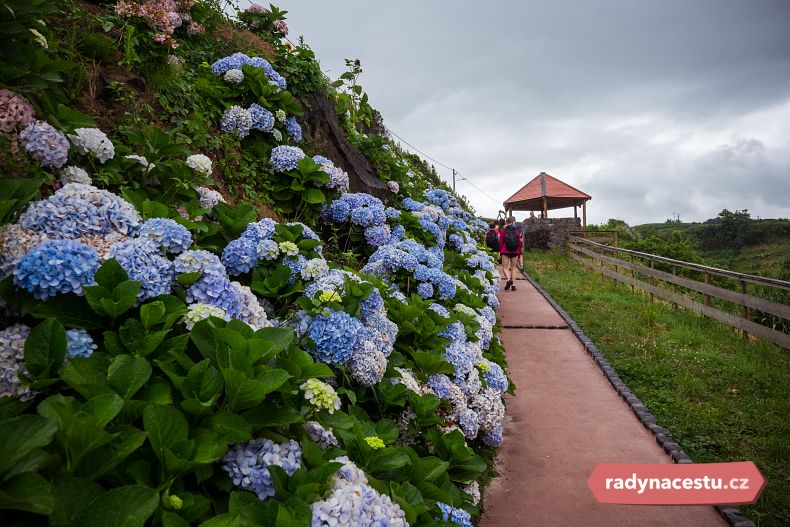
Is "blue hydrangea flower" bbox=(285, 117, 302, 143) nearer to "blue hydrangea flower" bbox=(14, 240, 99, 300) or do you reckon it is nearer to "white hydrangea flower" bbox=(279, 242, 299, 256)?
"white hydrangea flower" bbox=(279, 242, 299, 256)

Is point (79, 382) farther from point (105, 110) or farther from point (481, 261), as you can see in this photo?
point (481, 261)

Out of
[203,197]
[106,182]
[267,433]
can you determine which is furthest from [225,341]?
[203,197]

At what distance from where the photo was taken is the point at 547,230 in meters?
23.0

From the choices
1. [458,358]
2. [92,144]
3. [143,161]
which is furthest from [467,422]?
[92,144]

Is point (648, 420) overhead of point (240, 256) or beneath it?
beneath

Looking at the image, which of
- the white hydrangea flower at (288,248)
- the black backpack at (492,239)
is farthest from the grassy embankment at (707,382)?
the black backpack at (492,239)

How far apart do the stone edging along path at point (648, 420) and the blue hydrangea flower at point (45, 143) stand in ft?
13.4

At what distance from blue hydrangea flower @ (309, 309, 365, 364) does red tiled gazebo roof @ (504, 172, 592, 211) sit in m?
24.3

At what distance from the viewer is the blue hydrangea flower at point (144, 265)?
5.34 feet

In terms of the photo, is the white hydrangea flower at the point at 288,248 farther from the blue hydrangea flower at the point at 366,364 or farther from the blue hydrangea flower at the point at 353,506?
the blue hydrangea flower at the point at 353,506

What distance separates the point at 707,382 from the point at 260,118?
5.33 m

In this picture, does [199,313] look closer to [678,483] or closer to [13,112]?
[13,112]

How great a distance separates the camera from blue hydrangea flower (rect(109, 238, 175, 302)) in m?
1.63

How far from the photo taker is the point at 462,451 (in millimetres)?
2414
